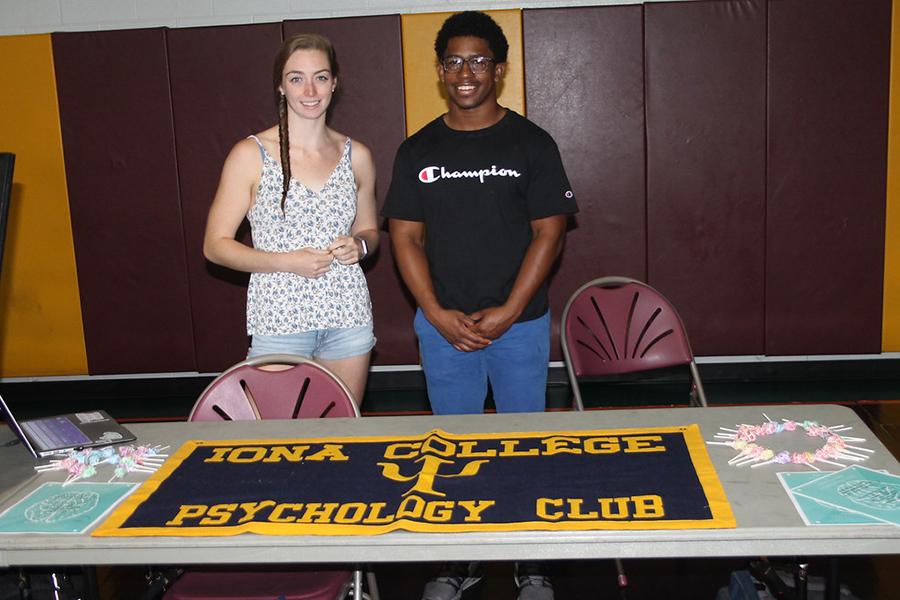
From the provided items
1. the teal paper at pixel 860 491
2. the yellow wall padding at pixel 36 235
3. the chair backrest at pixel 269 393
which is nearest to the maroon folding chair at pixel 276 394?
the chair backrest at pixel 269 393

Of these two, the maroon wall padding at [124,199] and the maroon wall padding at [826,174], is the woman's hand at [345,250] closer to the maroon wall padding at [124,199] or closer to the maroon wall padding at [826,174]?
the maroon wall padding at [124,199]

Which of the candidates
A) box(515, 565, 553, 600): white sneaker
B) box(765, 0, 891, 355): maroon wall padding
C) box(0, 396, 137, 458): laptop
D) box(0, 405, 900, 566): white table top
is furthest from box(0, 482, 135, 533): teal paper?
box(765, 0, 891, 355): maroon wall padding

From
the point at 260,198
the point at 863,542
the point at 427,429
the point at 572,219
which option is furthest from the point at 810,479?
the point at 572,219

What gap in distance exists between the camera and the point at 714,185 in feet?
16.0

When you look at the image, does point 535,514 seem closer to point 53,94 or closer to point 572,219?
point 572,219

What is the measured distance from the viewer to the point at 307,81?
261cm

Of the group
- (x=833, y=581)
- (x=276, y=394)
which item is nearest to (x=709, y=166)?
(x=276, y=394)

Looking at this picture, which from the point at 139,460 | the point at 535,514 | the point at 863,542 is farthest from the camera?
the point at 139,460

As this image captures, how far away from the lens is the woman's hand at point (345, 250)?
2.59 m

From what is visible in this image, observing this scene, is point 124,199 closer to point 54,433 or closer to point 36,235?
point 36,235

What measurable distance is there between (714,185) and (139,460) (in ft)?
12.2

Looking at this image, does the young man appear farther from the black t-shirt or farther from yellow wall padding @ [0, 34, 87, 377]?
yellow wall padding @ [0, 34, 87, 377]

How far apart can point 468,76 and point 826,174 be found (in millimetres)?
2897

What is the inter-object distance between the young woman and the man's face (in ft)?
1.15
